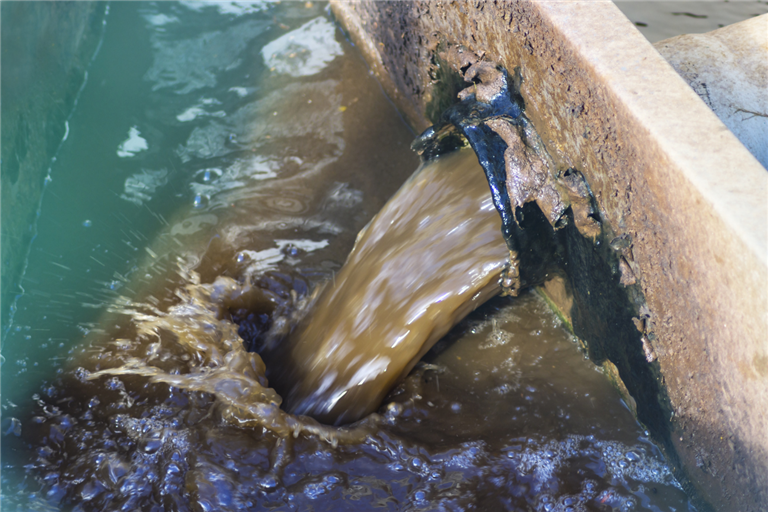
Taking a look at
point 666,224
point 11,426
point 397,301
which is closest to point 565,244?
point 666,224

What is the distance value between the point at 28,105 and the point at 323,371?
1885 millimetres

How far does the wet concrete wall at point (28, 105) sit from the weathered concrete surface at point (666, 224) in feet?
6.56

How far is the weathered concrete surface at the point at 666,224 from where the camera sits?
1.21m

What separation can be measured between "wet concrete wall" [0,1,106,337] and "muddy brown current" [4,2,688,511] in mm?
414

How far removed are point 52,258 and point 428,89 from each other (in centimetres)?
172

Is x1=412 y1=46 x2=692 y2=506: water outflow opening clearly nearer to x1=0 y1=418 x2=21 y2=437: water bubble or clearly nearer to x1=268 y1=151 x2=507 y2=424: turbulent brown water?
x1=268 y1=151 x2=507 y2=424: turbulent brown water

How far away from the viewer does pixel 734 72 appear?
204 cm

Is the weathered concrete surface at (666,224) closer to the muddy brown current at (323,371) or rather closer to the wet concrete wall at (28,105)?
the muddy brown current at (323,371)

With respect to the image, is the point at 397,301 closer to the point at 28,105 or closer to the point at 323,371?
the point at 323,371

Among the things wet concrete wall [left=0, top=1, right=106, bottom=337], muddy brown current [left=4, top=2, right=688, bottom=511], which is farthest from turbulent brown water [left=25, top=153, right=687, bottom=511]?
wet concrete wall [left=0, top=1, right=106, bottom=337]

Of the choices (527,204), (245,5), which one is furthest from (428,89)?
(245,5)

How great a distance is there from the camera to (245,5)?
135 inches

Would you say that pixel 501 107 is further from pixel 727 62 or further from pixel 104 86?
pixel 104 86

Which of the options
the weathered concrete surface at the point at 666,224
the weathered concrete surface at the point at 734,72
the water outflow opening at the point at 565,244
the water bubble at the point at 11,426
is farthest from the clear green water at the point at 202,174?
the weathered concrete surface at the point at 734,72
